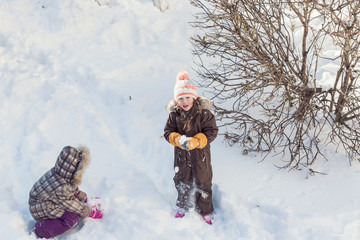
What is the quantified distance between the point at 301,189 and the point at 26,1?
23.6ft

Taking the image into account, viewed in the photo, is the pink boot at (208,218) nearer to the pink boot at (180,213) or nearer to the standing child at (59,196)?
the pink boot at (180,213)

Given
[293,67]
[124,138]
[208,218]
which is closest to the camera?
[208,218]

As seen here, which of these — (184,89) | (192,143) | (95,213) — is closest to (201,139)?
(192,143)

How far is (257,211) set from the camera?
3443mm

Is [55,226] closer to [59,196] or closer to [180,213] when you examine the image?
[59,196]

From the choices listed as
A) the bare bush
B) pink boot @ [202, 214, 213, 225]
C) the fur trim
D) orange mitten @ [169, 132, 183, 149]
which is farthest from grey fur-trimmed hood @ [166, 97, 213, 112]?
pink boot @ [202, 214, 213, 225]

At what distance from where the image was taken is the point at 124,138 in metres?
4.78

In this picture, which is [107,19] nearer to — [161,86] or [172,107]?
[161,86]

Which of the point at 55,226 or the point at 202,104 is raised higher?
the point at 202,104

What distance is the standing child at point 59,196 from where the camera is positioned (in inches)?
127

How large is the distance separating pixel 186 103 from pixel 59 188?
1545 mm

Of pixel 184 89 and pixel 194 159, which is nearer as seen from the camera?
pixel 184 89

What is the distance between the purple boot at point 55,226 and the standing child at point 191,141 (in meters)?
1.14

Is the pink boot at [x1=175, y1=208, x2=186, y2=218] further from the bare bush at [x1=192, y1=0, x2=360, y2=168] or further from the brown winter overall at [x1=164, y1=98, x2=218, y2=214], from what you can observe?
the bare bush at [x1=192, y1=0, x2=360, y2=168]
